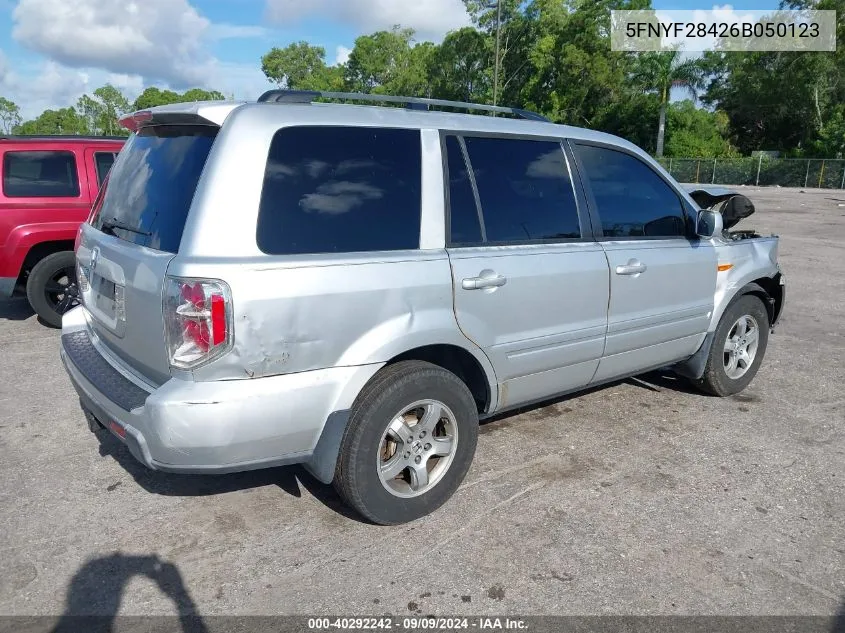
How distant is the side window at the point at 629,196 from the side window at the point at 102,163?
514 centimetres

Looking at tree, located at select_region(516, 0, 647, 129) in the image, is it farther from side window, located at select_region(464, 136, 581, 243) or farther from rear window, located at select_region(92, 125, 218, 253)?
rear window, located at select_region(92, 125, 218, 253)

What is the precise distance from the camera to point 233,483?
3.61 metres

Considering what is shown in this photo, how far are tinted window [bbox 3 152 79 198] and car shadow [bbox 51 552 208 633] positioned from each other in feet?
15.9

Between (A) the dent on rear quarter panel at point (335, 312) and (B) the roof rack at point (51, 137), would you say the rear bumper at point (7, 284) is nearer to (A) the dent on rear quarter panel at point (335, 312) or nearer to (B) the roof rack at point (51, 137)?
(B) the roof rack at point (51, 137)

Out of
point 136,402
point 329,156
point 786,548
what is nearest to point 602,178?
point 329,156

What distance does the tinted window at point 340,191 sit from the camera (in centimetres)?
270

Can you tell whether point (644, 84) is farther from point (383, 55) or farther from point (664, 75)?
point (383, 55)

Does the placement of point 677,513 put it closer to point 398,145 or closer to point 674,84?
point 398,145

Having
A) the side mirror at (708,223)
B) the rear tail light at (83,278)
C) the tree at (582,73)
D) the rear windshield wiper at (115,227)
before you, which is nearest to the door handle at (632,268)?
the side mirror at (708,223)

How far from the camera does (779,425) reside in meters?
4.46

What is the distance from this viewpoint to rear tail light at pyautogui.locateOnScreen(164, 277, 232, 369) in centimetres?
250

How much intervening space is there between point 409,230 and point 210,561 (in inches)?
67.5

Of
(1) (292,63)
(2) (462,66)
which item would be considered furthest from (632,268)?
(1) (292,63)

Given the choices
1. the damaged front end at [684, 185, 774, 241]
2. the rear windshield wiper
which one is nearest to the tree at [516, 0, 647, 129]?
the damaged front end at [684, 185, 774, 241]
